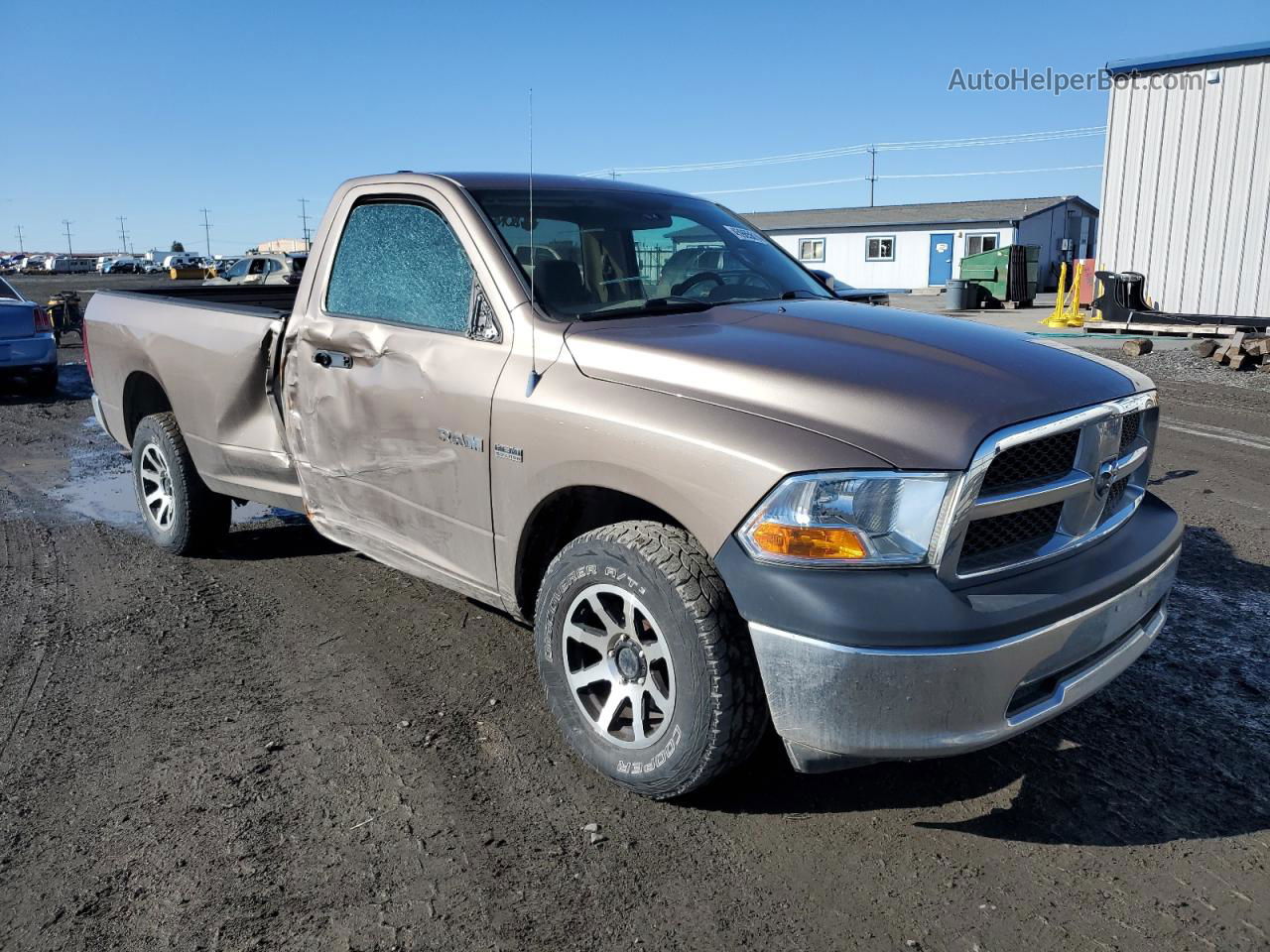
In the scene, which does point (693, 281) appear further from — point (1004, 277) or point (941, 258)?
point (941, 258)

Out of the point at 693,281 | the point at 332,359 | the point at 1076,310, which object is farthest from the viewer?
the point at 1076,310

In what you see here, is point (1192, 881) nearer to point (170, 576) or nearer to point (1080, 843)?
point (1080, 843)

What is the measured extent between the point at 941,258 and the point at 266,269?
30528 mm

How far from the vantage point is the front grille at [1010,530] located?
8.58 ft

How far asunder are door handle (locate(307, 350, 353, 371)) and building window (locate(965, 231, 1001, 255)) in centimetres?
4344

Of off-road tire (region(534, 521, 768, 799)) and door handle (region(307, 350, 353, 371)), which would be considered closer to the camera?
off-road tire (region(534, 521, 768, 799))

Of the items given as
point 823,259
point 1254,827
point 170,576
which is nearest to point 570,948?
point 1254,827

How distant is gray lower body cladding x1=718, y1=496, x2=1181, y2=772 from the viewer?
243 centimetres

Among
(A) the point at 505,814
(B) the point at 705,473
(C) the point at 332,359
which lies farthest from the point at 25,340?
(B) the point at 705,473

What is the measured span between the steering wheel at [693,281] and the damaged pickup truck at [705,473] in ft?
0.04

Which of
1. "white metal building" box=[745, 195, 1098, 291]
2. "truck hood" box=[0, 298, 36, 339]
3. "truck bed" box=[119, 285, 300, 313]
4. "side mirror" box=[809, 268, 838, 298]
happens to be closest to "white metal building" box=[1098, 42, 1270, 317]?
"side mirror" box=[809, 268, 838, 298]

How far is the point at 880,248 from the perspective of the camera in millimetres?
46625

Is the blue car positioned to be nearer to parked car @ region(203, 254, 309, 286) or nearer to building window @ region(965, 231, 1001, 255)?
parked car @ region(203, 254, 309, 286)

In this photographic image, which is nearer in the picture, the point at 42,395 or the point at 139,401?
the point at 139,401
